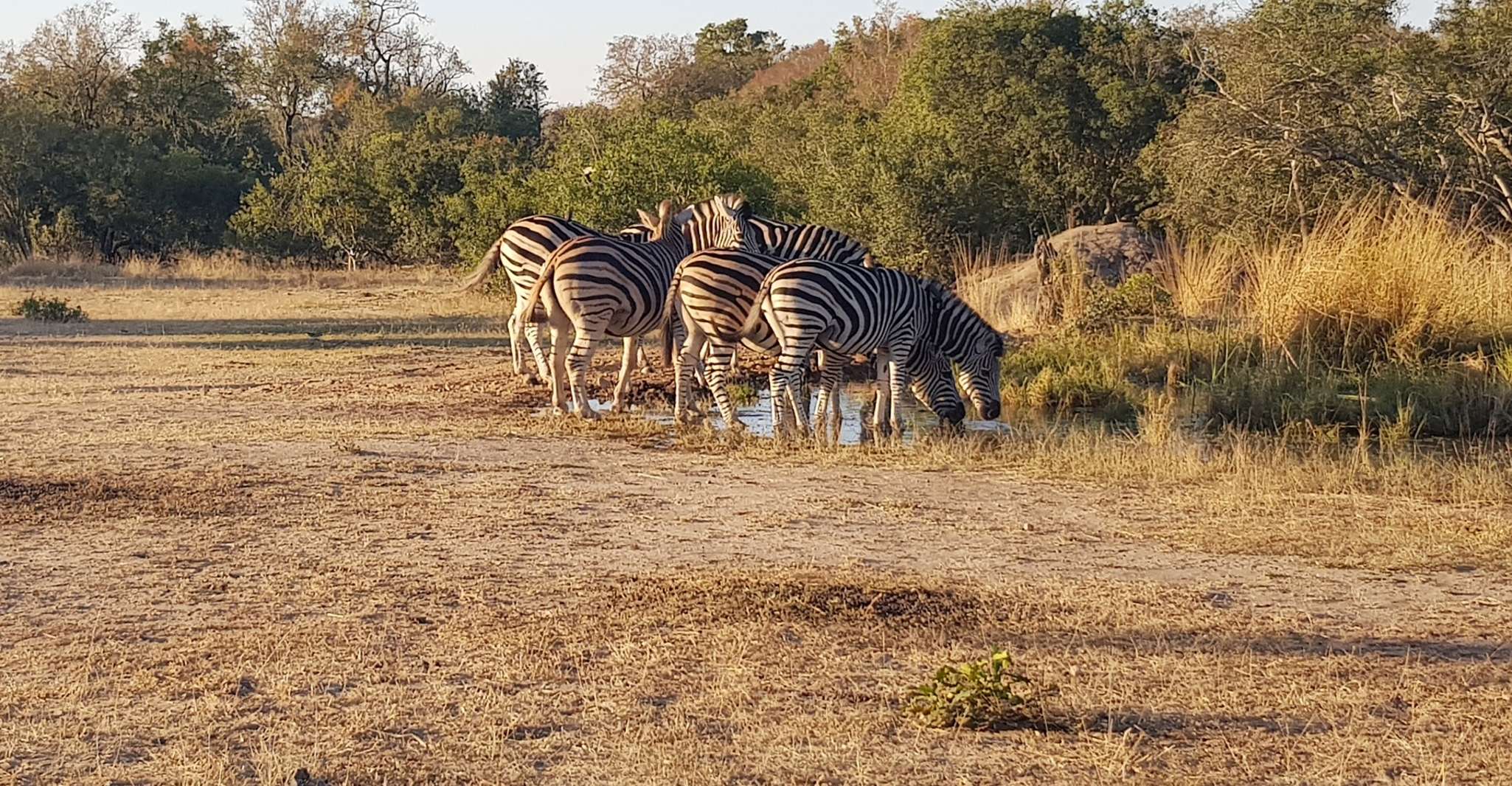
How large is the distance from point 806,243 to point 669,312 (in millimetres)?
2530

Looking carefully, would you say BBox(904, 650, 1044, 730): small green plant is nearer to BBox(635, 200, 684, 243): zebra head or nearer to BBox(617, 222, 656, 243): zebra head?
BBox(635, 200, 684, 243): zebra head

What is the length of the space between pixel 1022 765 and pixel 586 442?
679 centimetres

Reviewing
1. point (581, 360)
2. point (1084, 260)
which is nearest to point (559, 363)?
point (581, 360)

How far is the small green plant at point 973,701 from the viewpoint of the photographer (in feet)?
17.3

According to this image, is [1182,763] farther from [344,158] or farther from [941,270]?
[344,158]

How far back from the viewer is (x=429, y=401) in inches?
531

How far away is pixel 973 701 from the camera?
526cm

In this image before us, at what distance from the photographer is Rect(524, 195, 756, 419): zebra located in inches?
Result: 493

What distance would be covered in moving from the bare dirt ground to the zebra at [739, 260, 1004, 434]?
100 centimetres

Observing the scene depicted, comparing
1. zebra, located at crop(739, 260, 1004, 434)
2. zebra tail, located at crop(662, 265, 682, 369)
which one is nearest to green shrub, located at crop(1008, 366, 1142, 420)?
zebra, located at crop(739, 260, 1004, 434)

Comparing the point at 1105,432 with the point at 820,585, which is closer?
the point at 820,585

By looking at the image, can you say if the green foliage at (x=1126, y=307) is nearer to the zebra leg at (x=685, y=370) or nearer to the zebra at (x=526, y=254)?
the zebra at (x=526, y=254)

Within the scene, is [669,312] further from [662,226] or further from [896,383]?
[896,383]

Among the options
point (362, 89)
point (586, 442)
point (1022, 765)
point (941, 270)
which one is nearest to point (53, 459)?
point (586, 442)
